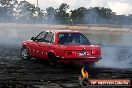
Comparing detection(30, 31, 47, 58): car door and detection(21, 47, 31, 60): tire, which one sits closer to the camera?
detection(30, 31, 47, 58): car door

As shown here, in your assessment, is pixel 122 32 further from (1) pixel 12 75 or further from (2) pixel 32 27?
(1) pixel 12 75

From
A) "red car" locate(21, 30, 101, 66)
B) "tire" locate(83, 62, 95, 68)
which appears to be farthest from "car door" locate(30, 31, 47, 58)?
"tire" locate(83, 62, 95, 68)

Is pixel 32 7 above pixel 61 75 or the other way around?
above

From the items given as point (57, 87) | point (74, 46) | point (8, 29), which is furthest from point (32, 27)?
point (57, 87)

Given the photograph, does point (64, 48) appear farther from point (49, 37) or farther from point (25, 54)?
point (25, 54)

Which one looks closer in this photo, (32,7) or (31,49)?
(31,49)

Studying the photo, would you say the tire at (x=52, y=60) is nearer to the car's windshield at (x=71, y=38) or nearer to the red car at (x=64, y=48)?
the red car at (x=64, y=48)

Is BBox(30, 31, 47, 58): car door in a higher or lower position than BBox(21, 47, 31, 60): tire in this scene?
higher

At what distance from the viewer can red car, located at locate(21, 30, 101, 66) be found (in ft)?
42.4

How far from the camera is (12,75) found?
36.9 ft

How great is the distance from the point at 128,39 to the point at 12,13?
44.2m

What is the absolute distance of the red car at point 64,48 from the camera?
12922 millimetres

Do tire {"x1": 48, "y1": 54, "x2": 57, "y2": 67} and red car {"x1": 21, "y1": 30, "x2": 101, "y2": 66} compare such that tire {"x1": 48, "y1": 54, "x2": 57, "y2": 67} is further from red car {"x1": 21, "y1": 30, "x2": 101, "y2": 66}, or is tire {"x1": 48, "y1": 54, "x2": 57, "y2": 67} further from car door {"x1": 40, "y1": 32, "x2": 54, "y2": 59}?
car door {"x1": 40, "y1": 32, "x2": 54, "y2": 59}

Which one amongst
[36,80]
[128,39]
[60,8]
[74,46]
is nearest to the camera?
[36,80]
